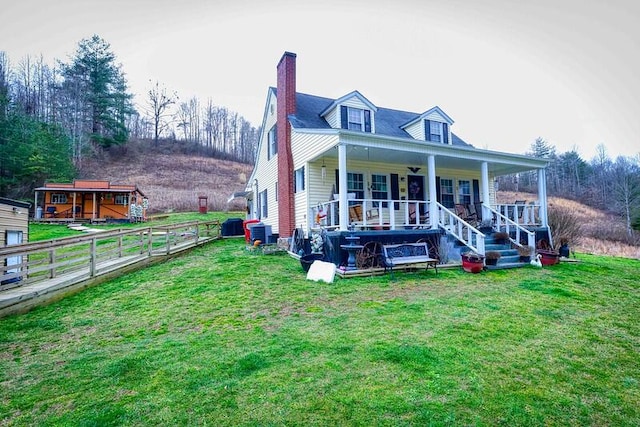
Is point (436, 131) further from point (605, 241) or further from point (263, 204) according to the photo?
point (605, 241)

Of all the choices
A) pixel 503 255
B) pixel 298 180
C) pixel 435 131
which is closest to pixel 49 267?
pixel 298 180

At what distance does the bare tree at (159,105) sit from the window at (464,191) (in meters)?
49.1

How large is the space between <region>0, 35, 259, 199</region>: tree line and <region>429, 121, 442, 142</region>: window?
30.9 m

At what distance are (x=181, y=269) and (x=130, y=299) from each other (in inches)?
→ 103

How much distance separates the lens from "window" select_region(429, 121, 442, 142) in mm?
14164

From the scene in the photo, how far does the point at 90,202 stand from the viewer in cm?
2506

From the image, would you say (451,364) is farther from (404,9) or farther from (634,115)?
(634,115)

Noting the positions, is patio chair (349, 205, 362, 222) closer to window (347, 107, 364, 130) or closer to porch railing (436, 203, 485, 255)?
porch railing (436, 203, 485, 255)

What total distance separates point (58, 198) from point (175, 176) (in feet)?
57.7

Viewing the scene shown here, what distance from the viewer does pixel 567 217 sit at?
53.6 feet

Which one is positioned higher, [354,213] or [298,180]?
[298,180]

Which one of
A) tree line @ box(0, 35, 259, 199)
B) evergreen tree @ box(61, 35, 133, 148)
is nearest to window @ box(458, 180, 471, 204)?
tree line @ box(0, 35, 259, 199)

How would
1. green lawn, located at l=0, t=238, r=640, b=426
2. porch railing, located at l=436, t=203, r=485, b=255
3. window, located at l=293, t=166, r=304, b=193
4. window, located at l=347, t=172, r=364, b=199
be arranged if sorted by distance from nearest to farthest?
green lawn, located at l=0, t=238, r=640, b=426
porch railing, located at l=436, t=203, r=485, b=255
window, located at l=293, t=166, r=304, b=193
window, located at l=347, t=172, r=364, b=199

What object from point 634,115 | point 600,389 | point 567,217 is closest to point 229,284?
point 600,389
